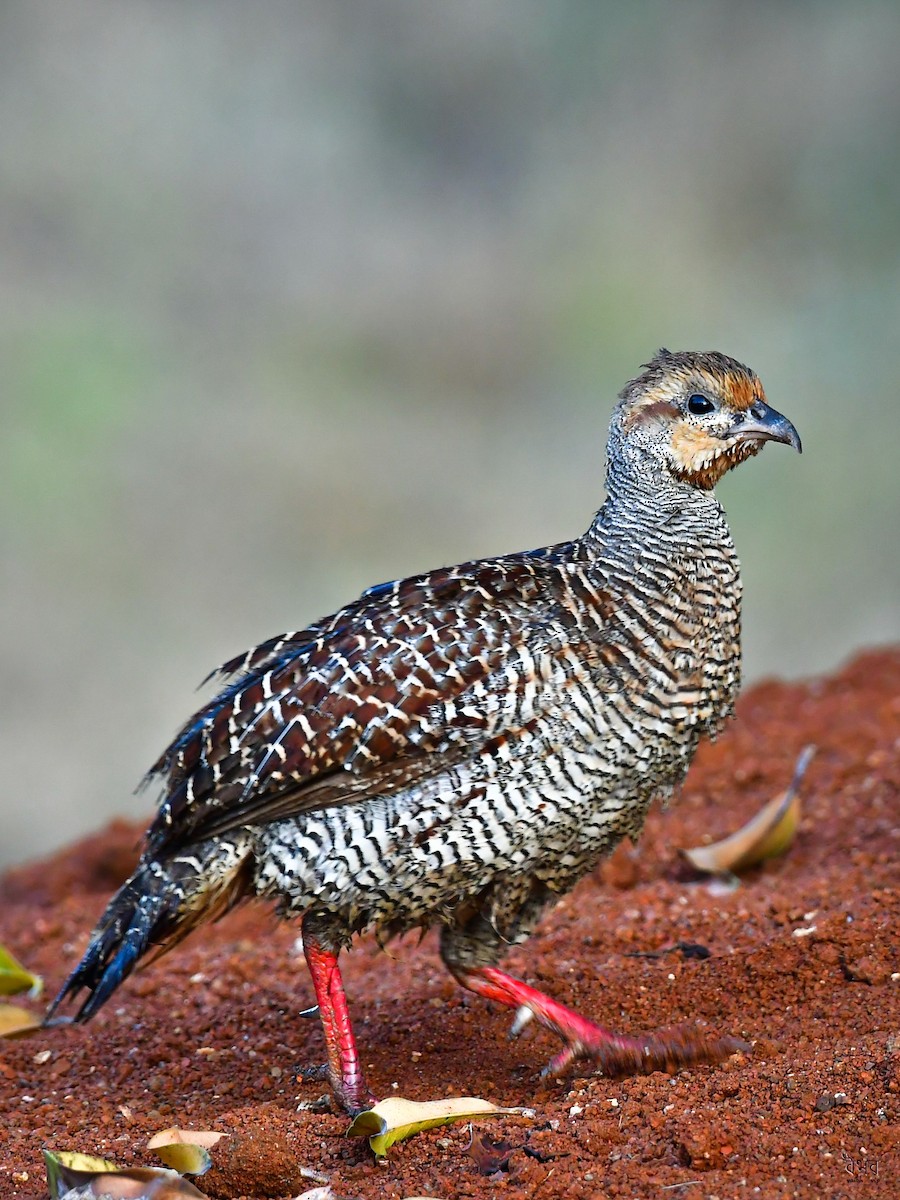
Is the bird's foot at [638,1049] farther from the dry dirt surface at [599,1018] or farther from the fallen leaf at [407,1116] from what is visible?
the fallen leaf at [407,1116]

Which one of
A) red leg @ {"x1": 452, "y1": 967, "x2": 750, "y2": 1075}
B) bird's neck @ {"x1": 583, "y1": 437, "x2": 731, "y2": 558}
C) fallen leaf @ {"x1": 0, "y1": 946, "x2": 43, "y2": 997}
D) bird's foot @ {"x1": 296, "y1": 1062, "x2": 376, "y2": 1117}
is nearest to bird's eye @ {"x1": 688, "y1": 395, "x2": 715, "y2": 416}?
bird's neck @ {"x1": 583, "y1": 437, "x2": 731, "y2": 558}

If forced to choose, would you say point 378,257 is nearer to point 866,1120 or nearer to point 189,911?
point 189,911

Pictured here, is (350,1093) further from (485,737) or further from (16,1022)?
(16,1022)

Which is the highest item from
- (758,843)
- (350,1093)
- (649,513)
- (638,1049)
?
(649,513)

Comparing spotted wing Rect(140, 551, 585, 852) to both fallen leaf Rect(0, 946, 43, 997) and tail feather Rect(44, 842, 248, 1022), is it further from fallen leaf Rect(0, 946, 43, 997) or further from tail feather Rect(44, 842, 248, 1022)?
fallen leaf Rect(0, 946, 43, 997)

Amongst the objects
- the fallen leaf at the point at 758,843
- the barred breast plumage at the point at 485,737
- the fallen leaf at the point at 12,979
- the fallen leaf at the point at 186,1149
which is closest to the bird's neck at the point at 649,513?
the barred breast plumage at the point at 485,737

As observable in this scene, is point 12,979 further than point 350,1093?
Yes

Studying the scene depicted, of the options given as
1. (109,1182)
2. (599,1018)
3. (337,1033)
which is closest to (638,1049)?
(599,1018)
